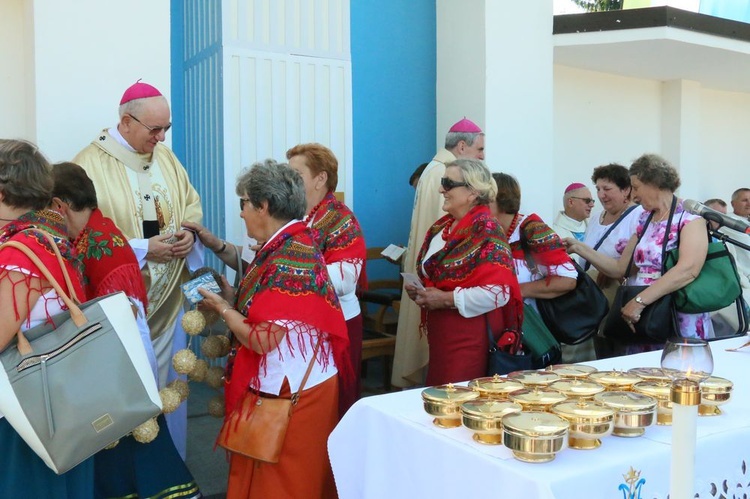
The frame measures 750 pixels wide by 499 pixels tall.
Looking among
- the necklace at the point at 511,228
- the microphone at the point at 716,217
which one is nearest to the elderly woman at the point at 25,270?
the necklace at the point at 511,228

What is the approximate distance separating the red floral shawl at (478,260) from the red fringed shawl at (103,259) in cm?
139

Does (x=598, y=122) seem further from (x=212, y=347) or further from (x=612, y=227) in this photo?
(x=212, y=347)

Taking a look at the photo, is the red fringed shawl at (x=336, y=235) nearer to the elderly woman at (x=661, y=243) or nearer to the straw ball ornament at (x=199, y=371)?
the straw ball ornament at (x=199, y=371)

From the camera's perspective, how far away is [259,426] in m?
2.68

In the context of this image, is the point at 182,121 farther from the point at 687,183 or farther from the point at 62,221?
the point at 687,183

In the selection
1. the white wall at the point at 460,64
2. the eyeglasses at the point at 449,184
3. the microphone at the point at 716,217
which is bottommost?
the microphone at the point at 716,217

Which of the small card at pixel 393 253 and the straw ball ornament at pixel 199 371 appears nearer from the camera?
the straw ball ornament at pixel 199 371

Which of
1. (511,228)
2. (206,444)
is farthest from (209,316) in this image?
(511,228)

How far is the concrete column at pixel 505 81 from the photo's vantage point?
19.0ft

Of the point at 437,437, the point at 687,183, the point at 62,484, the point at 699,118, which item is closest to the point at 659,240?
the point at 437,437

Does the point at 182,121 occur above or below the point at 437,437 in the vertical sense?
above

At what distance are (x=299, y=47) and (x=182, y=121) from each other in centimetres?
98

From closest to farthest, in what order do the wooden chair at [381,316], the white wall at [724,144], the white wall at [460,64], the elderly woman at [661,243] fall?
the elderly woman at [661,243] → the wooden chair at [381,316] → the white wall at [460,64] → the white wall at [724,144]

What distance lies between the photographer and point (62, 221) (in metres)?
2.62
